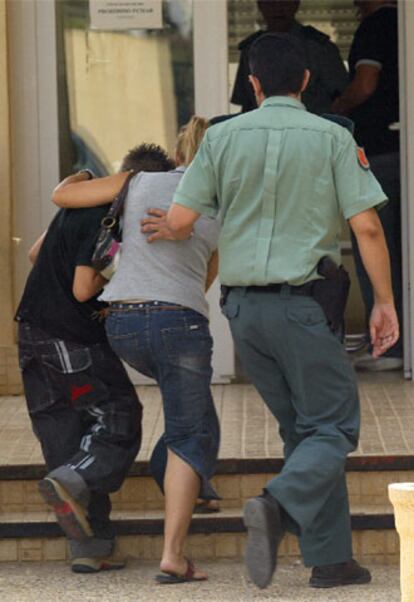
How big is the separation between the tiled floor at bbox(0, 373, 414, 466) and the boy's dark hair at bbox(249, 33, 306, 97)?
1.67 metres

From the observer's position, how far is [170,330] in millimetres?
5707

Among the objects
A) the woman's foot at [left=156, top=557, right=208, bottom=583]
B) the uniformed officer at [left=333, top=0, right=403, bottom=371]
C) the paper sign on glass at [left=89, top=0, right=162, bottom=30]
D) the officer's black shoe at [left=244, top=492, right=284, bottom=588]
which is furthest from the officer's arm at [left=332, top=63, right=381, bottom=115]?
the officer's black shoe at [left=244, top=492, right=284, bottom=588]

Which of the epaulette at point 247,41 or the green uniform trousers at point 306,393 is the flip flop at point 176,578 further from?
the epaulette at point 247,41

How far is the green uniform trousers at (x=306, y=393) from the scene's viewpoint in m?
5.38

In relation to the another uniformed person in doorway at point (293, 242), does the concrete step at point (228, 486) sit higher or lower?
lower

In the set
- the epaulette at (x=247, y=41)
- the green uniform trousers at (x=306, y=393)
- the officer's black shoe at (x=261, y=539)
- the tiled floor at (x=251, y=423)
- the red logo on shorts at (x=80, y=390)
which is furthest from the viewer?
the epaulette at (x=247, y=41)

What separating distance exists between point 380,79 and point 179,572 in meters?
4.23

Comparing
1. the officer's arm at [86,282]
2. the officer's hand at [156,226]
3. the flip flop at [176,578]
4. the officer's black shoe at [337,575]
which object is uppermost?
the officer's hand at [156,226]

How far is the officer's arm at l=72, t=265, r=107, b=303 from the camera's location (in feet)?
19.2

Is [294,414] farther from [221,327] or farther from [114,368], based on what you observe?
[221,327]

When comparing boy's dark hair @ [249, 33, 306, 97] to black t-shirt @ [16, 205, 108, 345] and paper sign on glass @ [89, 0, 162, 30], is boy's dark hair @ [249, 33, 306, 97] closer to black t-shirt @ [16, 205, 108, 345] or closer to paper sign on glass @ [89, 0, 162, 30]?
black t-shirt @ [16, 205, 108, 345]

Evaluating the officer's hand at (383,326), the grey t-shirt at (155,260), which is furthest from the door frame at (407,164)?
the officer's hand at (383,326)

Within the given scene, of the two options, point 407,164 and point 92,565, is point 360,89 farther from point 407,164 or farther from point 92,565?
point 92,565

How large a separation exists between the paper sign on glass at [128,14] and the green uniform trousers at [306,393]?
3213 millimetres
